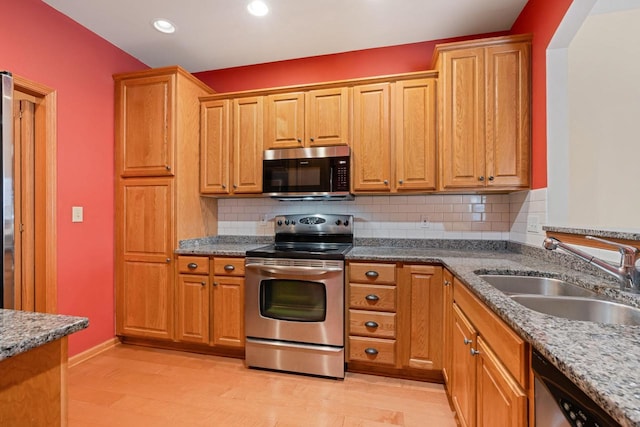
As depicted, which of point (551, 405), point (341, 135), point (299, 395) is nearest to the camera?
point (551, 405)

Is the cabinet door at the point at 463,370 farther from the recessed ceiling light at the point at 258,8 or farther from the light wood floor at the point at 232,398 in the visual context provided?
the recessed ceiling light at the point at 258,8

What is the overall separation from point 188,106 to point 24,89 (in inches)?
42.1

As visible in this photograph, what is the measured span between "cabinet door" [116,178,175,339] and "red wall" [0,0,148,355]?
10 centimetres

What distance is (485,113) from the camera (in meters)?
2.18

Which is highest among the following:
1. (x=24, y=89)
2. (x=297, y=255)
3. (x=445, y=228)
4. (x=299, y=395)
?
(x=24, y=89)

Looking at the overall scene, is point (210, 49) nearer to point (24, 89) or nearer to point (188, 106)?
point (188, 106)

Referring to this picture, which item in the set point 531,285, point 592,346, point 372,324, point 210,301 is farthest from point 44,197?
point 531,285

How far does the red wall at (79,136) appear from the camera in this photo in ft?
6.73

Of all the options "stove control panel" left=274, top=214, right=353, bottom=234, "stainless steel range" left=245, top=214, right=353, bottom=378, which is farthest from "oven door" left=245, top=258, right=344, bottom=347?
"stove control panel" left=274, top=214, right=353, bottom=234

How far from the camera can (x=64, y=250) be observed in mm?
2285

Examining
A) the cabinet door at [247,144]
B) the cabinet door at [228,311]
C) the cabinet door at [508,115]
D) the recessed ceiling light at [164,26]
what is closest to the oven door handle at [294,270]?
the cabinet door at [228,311]

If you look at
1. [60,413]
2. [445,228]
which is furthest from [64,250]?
[445,228]

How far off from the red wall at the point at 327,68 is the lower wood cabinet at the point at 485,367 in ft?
6.64

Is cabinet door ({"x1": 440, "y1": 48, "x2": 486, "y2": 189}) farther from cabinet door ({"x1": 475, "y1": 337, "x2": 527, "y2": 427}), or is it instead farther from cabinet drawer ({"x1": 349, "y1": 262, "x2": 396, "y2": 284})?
cabinet door ({"x1": 475, "y1": 337, "x2": 527, "y2": 427})
